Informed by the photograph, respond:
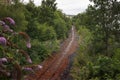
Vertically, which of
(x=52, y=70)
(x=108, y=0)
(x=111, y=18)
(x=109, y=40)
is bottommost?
(x=52, y=70)

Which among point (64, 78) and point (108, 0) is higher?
point (108, 0)

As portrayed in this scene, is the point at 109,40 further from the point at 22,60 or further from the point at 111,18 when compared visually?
the point at 22,60

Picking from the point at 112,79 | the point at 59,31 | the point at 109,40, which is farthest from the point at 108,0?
the point at 59,31

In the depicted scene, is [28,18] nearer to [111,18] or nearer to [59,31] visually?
[111,18]

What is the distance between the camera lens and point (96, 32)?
16750 millimetres

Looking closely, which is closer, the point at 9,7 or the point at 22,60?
the point at 22,60

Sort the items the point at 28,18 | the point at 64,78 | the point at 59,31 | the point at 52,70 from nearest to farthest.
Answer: the point at 64,78 < the point at 52,70 < the point at 28,18 < the point at 59,31

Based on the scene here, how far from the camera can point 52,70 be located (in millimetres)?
15555

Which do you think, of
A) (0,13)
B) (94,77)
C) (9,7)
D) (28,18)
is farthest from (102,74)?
(28,18)

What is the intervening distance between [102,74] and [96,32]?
6.51m

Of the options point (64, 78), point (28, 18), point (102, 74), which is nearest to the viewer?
point (102, 74)

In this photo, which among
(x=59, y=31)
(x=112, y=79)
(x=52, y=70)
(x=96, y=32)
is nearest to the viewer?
(x=112, y=79)

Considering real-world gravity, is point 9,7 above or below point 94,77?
above

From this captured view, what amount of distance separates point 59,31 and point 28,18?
15840 millimetres
